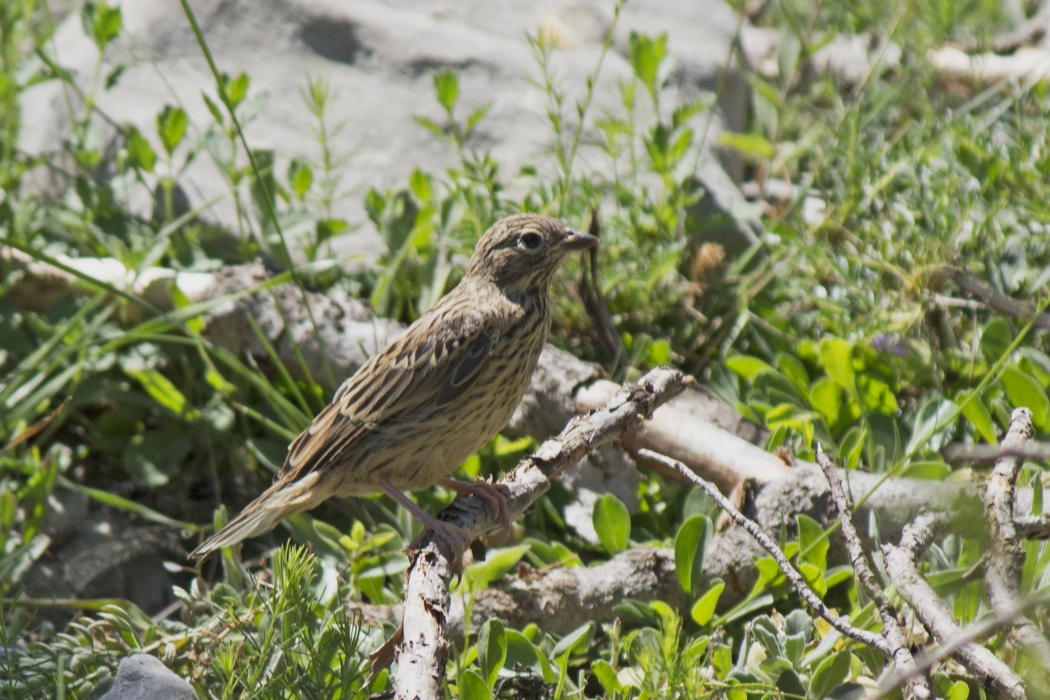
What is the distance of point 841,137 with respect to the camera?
5.30 m

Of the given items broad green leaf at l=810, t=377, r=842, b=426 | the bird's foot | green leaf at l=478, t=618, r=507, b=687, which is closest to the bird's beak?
broad green leaf at l=810, t=377, r=842, b=426

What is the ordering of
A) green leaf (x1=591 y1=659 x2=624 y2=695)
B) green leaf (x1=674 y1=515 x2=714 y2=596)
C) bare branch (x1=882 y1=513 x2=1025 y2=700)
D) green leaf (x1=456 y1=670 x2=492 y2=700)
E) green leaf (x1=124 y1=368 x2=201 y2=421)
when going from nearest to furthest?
bare branch (x1=882 y1=513 x2=1025 y2=700), green leaf (x1=456 y1=670 x2=492 y2=700), green leaf (x1=591 y1=659 x2=624 y2=695), green leaf (x1=674 y1=515 x2=714 y2=596), green leaf (x1=124 y1=368 x2=201 y2=421)

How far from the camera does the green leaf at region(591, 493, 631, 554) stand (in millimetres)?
4109

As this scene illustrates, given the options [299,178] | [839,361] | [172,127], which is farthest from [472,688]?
[172,127]

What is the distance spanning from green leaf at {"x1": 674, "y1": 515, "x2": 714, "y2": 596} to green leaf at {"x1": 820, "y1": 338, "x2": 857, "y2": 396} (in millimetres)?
1080

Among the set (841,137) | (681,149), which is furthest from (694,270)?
(841,137)

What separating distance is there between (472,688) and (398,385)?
1481mm

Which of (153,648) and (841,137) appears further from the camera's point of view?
(841,137)

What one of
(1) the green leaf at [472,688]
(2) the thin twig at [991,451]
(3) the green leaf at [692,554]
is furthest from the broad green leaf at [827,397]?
(1) the green leaf at [472,688]

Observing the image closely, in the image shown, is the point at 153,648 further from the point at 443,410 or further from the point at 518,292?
the point at 518,292

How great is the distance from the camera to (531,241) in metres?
4.59

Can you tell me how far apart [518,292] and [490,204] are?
39.6 inches

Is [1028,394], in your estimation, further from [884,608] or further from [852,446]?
[884,608]

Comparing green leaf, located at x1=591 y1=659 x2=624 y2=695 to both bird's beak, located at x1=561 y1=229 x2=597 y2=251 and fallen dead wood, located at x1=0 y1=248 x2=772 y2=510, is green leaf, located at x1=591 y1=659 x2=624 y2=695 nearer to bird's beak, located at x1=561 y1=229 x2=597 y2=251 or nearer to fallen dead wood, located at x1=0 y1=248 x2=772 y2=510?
fallen dead wood, located at x1=0 y1=248 x2=772 y2=510
